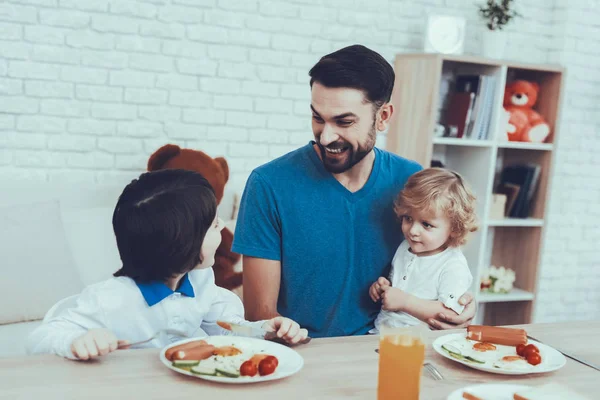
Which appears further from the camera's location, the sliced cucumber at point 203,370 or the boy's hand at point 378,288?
the boy's hand at point 378,288

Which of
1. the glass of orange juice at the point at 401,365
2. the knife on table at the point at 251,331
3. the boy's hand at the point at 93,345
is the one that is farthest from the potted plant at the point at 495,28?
the boy's hand at the point at 93,345

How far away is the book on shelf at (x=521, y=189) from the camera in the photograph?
3.47 meters

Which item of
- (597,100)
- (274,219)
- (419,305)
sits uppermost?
(597,100)

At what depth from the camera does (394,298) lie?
1785mm

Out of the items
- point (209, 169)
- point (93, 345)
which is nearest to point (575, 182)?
point (209, 169)

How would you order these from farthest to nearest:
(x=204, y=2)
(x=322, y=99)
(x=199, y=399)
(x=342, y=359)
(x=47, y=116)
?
(x=204, y=2), (x=47, y=116), (x=322, y=99), (x=342, y=359), (x=199, y=399)

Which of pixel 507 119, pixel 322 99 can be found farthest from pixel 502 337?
pixel 507 119

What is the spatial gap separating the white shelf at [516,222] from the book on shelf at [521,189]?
0.16ft

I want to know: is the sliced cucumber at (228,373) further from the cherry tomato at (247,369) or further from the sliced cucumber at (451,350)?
the sliced cucumber at (451,350)

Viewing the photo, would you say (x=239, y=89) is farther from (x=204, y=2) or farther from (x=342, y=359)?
(x=342, y=359)

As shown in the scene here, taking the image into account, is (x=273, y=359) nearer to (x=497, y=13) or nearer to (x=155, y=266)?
(x=155, y=266)

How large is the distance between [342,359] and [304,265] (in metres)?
0.58

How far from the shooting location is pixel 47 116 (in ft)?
9.02

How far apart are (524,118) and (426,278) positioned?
A: 1.81m
